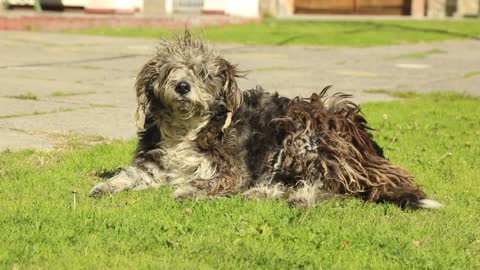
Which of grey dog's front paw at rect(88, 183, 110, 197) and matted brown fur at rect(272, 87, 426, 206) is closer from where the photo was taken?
grey dog's front paw at rect(88, 183, 110, 197)

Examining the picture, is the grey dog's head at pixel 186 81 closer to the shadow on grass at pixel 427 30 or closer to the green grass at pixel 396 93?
the green grass at pixel 396 93

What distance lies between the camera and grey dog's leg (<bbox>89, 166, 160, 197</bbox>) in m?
6.24

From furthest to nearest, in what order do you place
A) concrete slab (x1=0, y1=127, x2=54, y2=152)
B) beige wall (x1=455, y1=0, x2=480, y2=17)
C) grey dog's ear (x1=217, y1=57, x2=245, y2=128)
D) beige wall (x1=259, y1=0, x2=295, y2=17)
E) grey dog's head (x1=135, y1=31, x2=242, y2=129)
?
beige wall (x1=455, y1=0, x2=480, y2=17)
beige wall (x1=259, y1=0, x2=295, y2=17)
concrete slab (x1=0, y1=127, x2=54, y2=152)
grey dog's ear (x1=217, y1=57, x2=245, y2=128)
grey dog's head (x1=135, y1=31, x2=242, y2=129)

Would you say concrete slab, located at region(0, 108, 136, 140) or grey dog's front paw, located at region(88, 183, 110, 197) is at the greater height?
grey dog's front paw, located at region(88, 183, 110, 197)

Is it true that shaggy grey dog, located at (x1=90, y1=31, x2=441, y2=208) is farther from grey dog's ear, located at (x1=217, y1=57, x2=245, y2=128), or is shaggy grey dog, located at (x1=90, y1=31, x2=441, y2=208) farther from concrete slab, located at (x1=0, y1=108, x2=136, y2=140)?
concrete slab, located at (x1=0, y1=108, x2=136, y2=140)

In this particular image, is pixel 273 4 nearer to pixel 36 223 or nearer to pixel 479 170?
pixel 479 170

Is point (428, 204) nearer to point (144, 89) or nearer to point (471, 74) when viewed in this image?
point (144, 89)

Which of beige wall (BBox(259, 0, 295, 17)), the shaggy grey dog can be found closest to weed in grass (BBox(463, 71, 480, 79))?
the shaggy grey dog

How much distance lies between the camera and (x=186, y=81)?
6172 millimetres

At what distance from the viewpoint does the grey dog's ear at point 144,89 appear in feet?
21.0

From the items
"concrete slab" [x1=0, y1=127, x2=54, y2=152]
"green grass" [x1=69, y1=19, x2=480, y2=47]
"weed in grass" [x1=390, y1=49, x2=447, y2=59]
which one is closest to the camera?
"concrete slab" [x1=0, y1=127, x2=54, y2=152]

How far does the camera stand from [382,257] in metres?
5.00

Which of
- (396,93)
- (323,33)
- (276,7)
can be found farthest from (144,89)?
(276,7)

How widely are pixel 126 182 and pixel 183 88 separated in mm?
833
